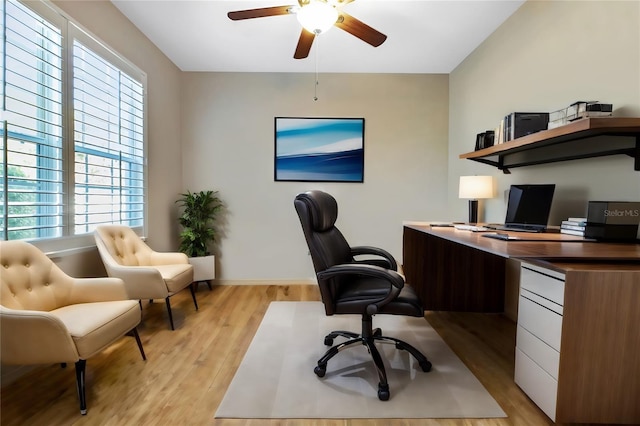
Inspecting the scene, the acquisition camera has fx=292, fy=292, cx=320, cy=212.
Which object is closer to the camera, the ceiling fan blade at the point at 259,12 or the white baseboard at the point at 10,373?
the white baseboard at the point at 10,373

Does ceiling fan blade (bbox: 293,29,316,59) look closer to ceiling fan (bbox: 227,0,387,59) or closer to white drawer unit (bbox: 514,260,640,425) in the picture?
ceiling fan (bbox: 227,0,387,59)

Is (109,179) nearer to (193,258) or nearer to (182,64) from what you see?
(193,258)

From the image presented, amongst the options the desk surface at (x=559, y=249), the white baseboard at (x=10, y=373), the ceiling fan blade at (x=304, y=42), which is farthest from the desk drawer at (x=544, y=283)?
the white baseboard at (x=10, y=373)

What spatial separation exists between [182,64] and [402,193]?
10.3 feet

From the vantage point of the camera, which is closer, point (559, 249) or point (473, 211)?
point (559, 249)

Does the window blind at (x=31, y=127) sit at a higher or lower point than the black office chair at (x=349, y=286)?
higher

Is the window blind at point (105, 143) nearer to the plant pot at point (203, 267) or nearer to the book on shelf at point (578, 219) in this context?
the plant pot at point (203, 267)

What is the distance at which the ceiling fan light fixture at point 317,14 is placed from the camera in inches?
68.2

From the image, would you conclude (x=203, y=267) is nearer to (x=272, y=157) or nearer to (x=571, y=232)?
(x=272, y=157)

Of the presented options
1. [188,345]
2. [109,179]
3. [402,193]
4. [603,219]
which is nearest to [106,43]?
[109,179]

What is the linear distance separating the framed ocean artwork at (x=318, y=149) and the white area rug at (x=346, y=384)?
6.51ft

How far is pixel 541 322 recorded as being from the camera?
1398 millimetres

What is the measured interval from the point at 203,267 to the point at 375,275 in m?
2.51

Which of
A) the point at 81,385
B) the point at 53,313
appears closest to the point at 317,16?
the point at 53,313
